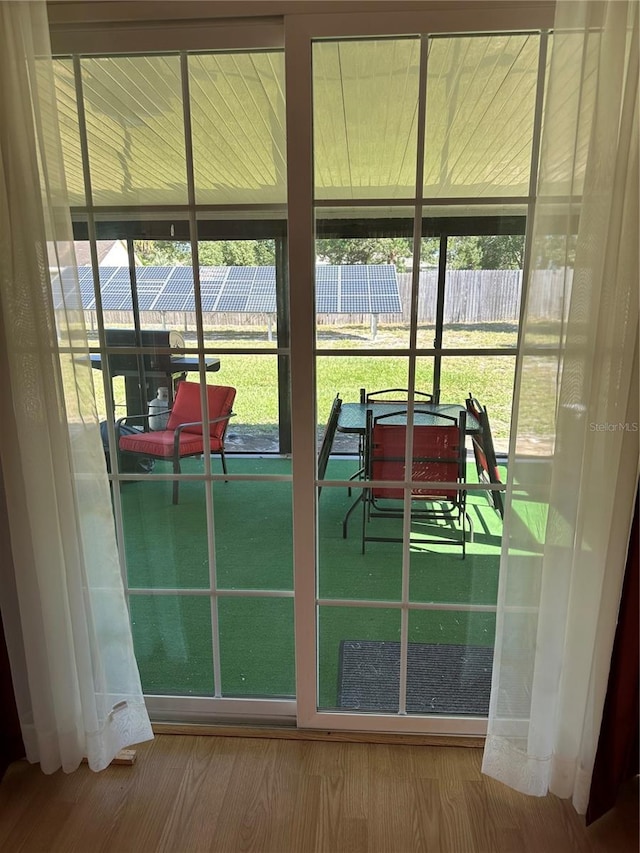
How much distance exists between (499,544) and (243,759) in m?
1.07

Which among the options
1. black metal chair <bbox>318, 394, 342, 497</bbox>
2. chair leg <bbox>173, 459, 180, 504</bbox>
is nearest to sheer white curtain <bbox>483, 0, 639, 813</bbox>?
black metal chair <bbox>318, 394, 342, 497</bbox>

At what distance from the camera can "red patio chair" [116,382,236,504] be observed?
1609mm

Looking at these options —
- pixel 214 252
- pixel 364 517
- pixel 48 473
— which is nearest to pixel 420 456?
pixel 364 517

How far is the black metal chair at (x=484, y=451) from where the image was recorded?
5.14 feet

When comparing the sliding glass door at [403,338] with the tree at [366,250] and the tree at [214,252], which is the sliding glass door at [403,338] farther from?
the tree at [214,252]

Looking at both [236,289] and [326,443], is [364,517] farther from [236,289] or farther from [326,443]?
[236,289]

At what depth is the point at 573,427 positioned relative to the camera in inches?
50.9

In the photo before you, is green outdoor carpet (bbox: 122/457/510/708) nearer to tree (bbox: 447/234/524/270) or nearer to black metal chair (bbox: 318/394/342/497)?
black metal chair (bbox: 318/394/342/497)

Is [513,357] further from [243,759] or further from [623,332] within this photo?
[243,759]

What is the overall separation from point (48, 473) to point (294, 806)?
1180 mm

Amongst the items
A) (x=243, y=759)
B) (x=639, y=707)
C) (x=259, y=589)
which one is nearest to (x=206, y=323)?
(x=259, y=589)

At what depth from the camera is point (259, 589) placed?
5.82 ft
